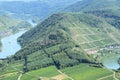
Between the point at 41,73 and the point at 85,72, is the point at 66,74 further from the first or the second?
the point at 41,73

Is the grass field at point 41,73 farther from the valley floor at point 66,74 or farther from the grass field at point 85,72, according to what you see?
the grass field at point 85,72

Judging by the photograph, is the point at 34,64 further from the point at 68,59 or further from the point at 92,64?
the point at 92,64

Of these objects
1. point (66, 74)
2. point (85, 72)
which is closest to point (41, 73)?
point (66, 74)

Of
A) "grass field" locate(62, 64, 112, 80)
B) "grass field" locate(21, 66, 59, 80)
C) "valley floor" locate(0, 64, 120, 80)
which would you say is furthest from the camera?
"grass field" locate(21, 66, 59, 80)

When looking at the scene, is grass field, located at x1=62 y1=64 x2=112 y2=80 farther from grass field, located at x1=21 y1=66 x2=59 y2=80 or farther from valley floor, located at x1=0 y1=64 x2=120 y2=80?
grass field, located at x1=21 y1=66 x2=59 y2=80

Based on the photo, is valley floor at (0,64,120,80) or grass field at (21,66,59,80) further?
grass field at (21,66,59,80)

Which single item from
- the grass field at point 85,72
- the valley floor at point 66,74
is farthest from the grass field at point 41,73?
the grass field at point 85,72

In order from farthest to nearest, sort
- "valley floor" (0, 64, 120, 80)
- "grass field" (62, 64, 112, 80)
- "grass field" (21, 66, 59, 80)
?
1. "grass field" (21, 66, 59, 80)
2. "grass field" (62, 64, 112, 80)
3. "valley floor" (0, 64, 120, 80)

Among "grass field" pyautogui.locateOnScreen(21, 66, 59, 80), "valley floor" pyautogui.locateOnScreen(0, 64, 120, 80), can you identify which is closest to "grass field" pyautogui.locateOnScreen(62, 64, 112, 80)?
"valley floor" pyautogui.locateOnScreen(0, 64, 120, 80)
